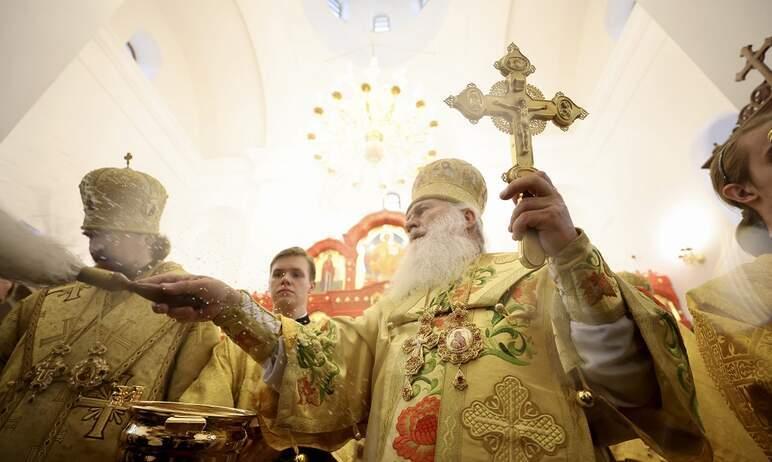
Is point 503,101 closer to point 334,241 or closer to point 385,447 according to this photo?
point 385,447

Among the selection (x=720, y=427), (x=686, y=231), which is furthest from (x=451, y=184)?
(x=720, y=427)

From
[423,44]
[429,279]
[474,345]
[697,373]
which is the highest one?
[423,44]

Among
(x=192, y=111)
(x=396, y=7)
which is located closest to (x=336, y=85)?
(x=396, y=7)

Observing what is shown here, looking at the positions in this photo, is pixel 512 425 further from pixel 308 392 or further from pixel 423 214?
pixel 423 214

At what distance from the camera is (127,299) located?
1.10 m

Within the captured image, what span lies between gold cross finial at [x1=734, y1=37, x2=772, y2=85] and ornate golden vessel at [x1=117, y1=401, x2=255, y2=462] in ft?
7.65

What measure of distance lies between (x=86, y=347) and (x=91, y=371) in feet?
0.26

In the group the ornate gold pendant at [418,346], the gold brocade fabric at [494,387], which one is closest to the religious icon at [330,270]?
the gold brocade fabric at [494,387]

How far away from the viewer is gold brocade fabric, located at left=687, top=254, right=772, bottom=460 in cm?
110

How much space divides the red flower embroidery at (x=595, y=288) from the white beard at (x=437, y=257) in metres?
0.80

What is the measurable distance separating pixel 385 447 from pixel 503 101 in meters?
1.29

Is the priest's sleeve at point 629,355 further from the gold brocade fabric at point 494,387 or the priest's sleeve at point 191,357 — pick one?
the priest's sleeve at point 191,357

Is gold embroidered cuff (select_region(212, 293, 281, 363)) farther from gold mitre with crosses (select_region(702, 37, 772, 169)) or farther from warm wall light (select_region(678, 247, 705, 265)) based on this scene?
warm wall light (select_region(678, 247, 705, 265))

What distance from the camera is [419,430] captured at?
3.96 feet
